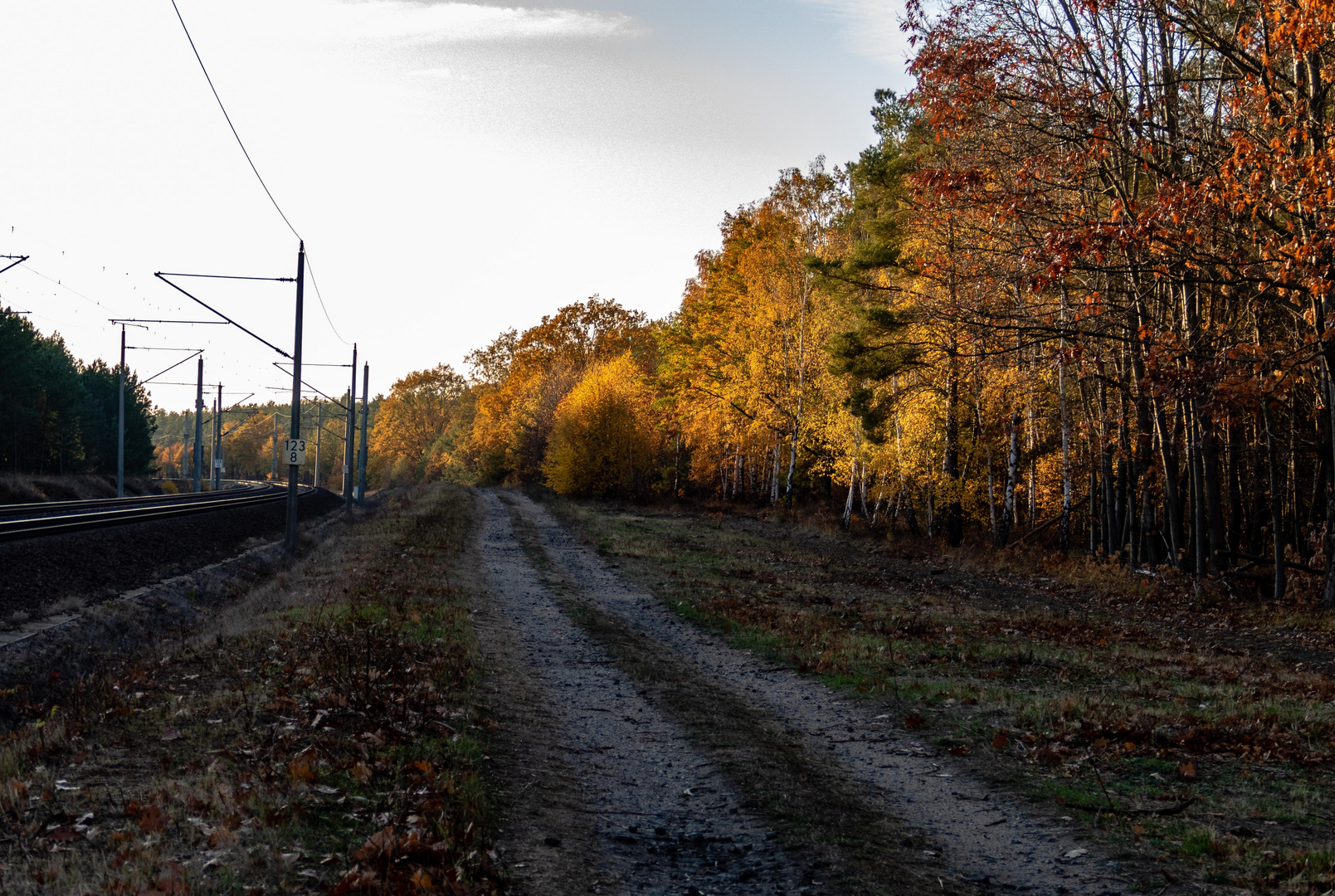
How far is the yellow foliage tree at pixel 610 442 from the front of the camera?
51.6m

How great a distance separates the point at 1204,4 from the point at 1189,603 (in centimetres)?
1152

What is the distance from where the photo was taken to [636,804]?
6488 millimetres

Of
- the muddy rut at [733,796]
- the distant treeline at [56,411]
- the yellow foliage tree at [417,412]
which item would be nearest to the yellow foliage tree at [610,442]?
the distant treeline at [56,411]

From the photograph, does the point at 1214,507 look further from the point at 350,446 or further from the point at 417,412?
the point at 417,412

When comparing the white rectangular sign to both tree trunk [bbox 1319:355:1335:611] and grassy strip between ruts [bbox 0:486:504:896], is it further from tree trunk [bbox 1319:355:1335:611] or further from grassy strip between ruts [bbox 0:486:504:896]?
tree trunk [bbox 1319:355:1335:611]

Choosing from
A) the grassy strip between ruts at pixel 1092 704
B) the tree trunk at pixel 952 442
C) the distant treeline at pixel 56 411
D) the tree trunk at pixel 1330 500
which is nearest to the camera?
the grassy strip between ruts at pixel 1092 704

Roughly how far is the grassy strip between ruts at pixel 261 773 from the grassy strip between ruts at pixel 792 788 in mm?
1943

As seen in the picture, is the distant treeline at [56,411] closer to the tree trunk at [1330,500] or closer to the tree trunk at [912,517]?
the tree trunk at [912,517]

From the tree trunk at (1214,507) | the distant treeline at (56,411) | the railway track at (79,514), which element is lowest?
the railway track at (79,514)

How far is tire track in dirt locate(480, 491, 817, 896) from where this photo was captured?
516 centimetres

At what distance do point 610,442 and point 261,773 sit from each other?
45384mm

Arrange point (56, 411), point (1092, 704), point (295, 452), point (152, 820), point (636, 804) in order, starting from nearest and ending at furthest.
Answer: point (152, 820) < point (636, 804) < point (1092, 704) < point (295, 452) < point (56, 411)

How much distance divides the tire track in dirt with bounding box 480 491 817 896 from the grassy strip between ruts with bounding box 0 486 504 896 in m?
0.66

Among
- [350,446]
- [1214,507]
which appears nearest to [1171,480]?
[1214,507]
